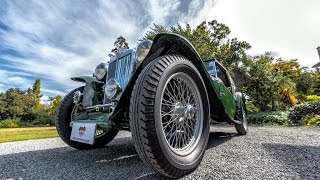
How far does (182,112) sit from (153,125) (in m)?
0.64

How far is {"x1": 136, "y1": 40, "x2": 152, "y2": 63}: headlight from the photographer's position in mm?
2570

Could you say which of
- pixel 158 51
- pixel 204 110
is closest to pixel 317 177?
pixel 204 110

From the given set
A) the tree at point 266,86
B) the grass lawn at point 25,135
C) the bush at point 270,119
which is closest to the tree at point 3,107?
the grass lawn at point 25,135

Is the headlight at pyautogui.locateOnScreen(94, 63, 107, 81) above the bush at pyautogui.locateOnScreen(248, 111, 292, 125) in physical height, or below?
above

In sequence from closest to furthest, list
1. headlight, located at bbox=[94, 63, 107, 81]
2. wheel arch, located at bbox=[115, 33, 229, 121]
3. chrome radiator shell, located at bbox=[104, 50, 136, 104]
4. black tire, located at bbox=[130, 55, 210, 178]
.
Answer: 1. black tire, located at bbox=[130, 55, 210, 178]
2. wheel arch, located at bbox=[115, 33, 229, 121]
3. chrome radiator shell, located at bbox=[104, 50, 136, 104]
4. headlight, located at bbox=[94, 63, 107, 81]

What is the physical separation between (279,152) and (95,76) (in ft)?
9.54

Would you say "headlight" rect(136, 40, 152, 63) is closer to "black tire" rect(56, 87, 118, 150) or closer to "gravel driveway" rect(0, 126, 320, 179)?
"gravel driveway" rect(0, 126, 320, 179)

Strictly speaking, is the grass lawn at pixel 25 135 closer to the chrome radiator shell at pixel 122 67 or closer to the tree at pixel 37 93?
the chrome radiator shell at pixel 122 67

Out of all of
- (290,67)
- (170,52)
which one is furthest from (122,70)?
(290,67)

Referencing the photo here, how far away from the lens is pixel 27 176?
2.21m

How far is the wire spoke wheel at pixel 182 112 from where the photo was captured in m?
2.17

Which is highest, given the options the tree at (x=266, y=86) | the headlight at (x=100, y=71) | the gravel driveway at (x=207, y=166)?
the tree at (x=266, y=86)

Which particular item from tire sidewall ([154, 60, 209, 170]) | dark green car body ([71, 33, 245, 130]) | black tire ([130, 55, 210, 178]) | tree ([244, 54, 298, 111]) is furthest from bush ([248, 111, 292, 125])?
black tire ([130, 55, 210, 178])

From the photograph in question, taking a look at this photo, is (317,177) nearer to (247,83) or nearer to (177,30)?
(247,83)
